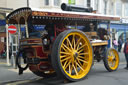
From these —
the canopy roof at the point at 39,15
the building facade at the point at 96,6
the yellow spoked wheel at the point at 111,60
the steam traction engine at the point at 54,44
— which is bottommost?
the yellow spoked wheel at the point at 111,60

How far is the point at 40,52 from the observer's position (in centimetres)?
693

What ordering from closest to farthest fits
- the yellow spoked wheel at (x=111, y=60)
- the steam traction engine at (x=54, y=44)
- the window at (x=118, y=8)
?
1. the steam traction engine at (x=54, y=44)
2. the yellow spoked wheel at (x=111, y=60)
3. the window at (x=118, y=8)

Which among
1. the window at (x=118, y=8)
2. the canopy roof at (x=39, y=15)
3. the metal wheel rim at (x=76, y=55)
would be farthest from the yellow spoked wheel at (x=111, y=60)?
the window at (x=118, y=8)

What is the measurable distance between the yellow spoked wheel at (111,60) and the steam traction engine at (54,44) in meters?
0.08

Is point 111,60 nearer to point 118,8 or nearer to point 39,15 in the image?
point 39,15

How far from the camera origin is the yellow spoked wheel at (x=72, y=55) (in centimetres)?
649

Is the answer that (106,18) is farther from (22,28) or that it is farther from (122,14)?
(122,14)

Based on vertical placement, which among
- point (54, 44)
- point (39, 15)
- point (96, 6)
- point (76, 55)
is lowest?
point (76, 55)

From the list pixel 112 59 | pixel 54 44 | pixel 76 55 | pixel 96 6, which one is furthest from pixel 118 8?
pixel 54 44

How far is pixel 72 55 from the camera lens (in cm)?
700

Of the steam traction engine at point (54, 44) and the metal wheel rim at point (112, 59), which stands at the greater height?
the steam traction engine at point (54, 44)

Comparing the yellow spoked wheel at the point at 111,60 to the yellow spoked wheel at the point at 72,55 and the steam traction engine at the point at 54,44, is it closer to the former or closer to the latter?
the steam traction engine at the point at 54,44

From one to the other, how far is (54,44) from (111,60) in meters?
3.58

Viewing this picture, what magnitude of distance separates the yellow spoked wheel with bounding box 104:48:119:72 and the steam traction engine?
77 mm
